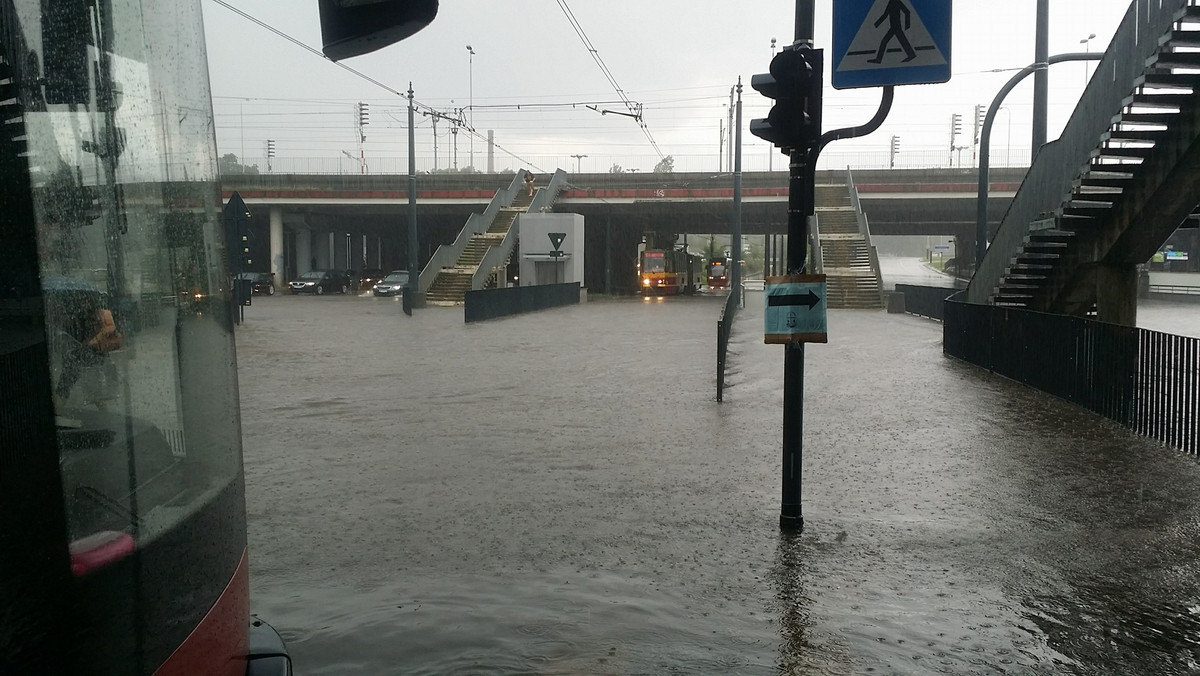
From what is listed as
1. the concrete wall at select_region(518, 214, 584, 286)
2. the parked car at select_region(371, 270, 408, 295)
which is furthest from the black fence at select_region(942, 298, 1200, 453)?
the parked car at select_region(371, 270, 408, 295)

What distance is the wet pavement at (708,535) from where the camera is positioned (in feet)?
17.9

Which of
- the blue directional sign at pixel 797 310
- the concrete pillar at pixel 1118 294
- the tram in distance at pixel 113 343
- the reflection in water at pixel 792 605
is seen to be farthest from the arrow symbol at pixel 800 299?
the concrete pillar at pixel 1118 294

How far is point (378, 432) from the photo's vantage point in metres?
12.4

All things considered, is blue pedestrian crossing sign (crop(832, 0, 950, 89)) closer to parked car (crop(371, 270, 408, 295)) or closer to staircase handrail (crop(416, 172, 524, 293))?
staircase handrail (crop(416, 172, 524, 293))

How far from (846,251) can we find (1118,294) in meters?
36.0

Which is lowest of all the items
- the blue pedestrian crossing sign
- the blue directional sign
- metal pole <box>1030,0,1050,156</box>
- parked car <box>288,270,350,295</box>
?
parked car <box>288,270,350,295</box>

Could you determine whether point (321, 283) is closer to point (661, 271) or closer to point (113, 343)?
point (661, 271)

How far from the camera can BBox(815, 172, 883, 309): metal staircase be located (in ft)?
154

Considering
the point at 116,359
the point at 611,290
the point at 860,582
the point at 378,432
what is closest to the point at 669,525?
the point at 860,582

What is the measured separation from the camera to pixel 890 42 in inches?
306

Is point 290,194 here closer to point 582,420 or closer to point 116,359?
point 582,420

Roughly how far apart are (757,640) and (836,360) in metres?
16.4

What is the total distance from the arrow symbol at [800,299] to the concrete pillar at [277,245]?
59.7 metres

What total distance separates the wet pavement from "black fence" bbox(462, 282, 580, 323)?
16.8 metres
